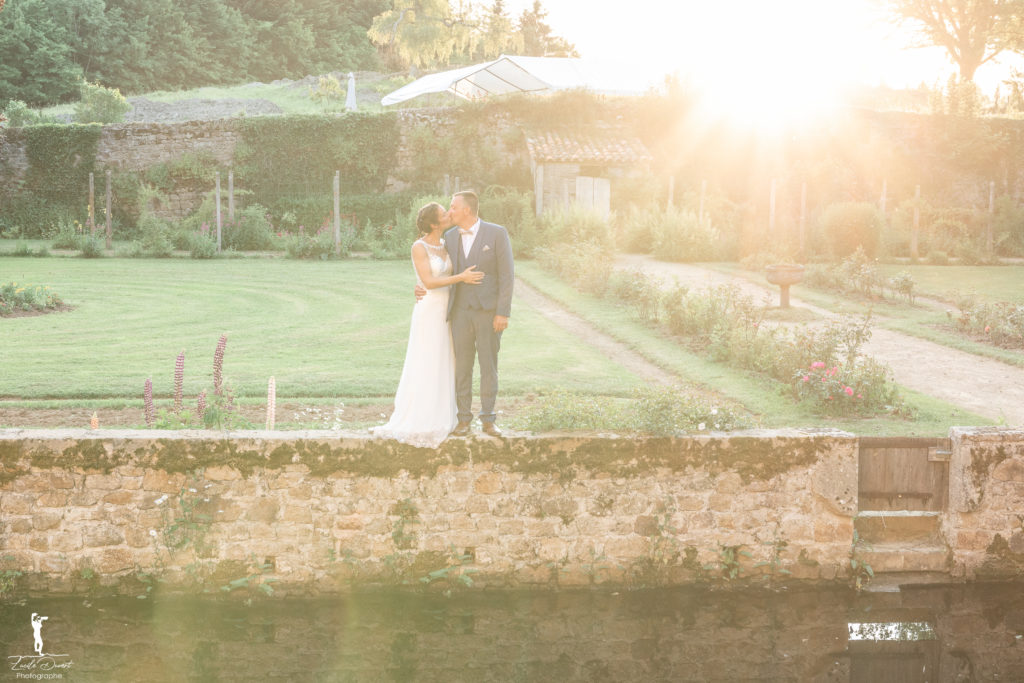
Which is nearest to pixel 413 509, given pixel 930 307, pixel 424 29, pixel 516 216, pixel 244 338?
pixel 244 338

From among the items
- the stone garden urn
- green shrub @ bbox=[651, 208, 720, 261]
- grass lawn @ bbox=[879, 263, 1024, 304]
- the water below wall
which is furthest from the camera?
green shrub @ bbox=[651, 208, 720, 261]

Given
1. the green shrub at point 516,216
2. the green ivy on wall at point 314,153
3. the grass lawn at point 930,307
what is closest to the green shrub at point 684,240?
the grass lawn at point 930,307

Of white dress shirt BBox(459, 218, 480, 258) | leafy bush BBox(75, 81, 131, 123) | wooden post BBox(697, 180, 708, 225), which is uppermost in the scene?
leafy bush BBox(75, 81, 131, 123)

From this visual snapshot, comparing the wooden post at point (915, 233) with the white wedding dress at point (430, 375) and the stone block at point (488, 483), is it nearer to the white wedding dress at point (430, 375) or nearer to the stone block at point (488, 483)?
the white wedding dress at point (430, 375)

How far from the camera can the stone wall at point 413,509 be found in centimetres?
627

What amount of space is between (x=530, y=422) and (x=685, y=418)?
102 cm

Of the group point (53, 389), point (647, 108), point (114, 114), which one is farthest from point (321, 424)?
point (114, 114)

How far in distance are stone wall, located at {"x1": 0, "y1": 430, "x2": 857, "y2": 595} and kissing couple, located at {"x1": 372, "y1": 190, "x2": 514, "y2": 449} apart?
1.09 ft

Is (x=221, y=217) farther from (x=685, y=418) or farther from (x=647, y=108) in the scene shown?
(x=685, y=418)

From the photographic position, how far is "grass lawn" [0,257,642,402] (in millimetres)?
10500

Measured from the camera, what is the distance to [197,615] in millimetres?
6180

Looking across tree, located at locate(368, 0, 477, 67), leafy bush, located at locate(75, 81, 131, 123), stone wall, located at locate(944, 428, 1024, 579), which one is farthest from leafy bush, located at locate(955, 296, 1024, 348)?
tree, located at locate(368, 0, 477, 67)

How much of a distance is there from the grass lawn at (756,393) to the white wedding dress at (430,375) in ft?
11.1

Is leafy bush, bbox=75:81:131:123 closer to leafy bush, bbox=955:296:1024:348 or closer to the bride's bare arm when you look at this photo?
leafy bush, bbox=955:296:1024:348
